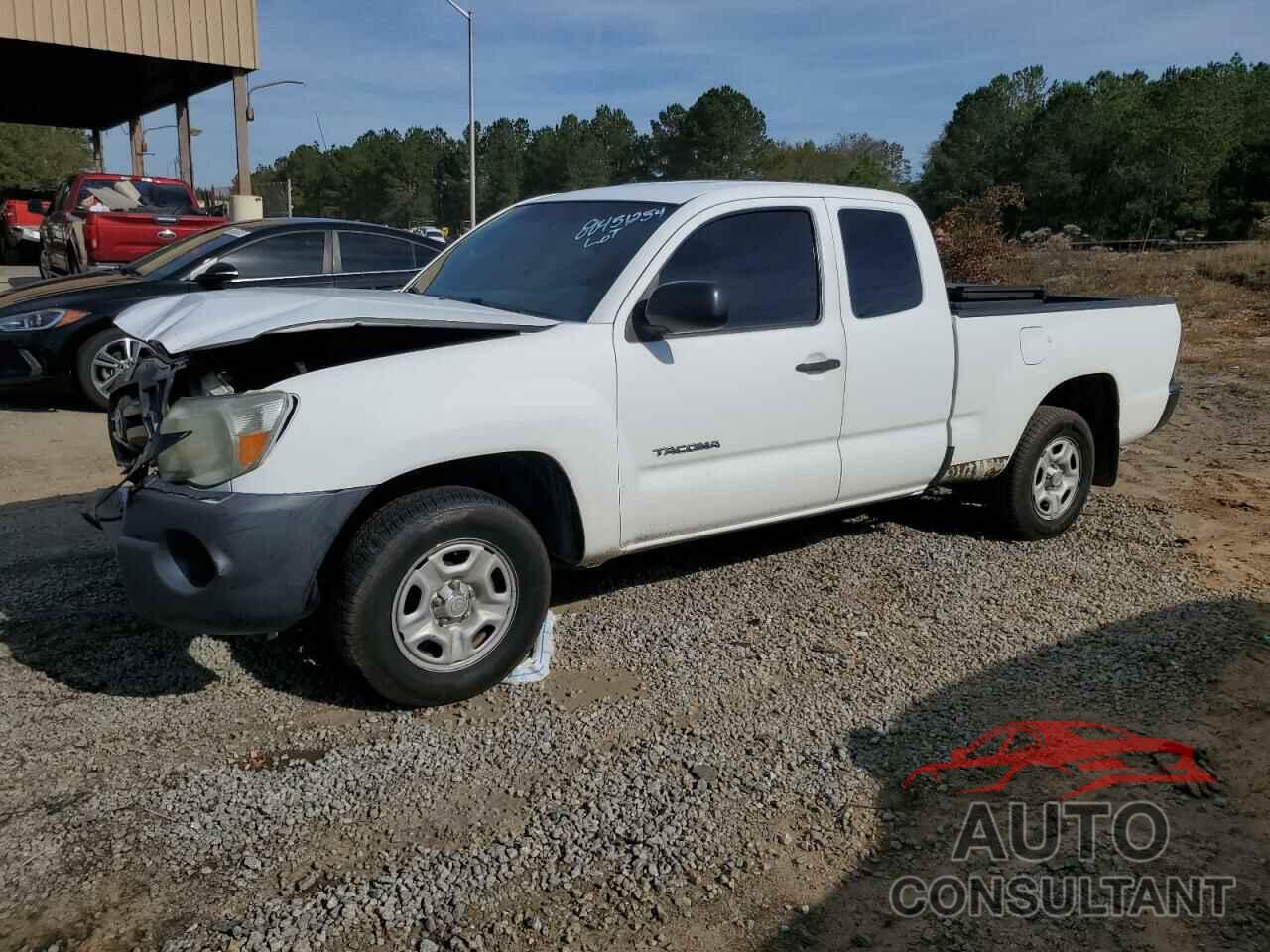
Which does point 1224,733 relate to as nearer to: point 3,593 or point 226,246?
point 3,593

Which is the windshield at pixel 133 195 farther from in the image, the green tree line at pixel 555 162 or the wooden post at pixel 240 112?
the green tree line at pixel 555 162

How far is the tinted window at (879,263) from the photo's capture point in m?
4.78

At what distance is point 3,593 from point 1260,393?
11.3 m

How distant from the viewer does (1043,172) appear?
175 feet

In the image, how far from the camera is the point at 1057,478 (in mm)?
5840

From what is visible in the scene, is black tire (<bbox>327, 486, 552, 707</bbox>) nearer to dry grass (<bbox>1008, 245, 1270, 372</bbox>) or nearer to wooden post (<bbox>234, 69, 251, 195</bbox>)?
dry grass (<bbox>1008, 245, 1270, 372</bbox>)

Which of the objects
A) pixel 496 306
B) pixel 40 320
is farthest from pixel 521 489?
pixel 40 320

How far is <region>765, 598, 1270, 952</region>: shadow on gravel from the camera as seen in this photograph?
8.71 ft

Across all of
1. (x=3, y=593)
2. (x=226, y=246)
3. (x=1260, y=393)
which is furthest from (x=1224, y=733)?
(x=1260, y=393)

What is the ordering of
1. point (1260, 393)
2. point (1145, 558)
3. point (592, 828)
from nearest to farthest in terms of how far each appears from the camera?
point (592, 828), point (1145, 558), point (1260, 393)

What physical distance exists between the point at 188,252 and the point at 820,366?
644cm

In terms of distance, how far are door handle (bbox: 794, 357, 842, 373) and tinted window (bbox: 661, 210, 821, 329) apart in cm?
19

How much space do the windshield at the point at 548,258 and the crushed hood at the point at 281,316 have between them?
21 centimetres

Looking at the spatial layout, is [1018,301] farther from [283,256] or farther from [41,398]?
[41,398]
